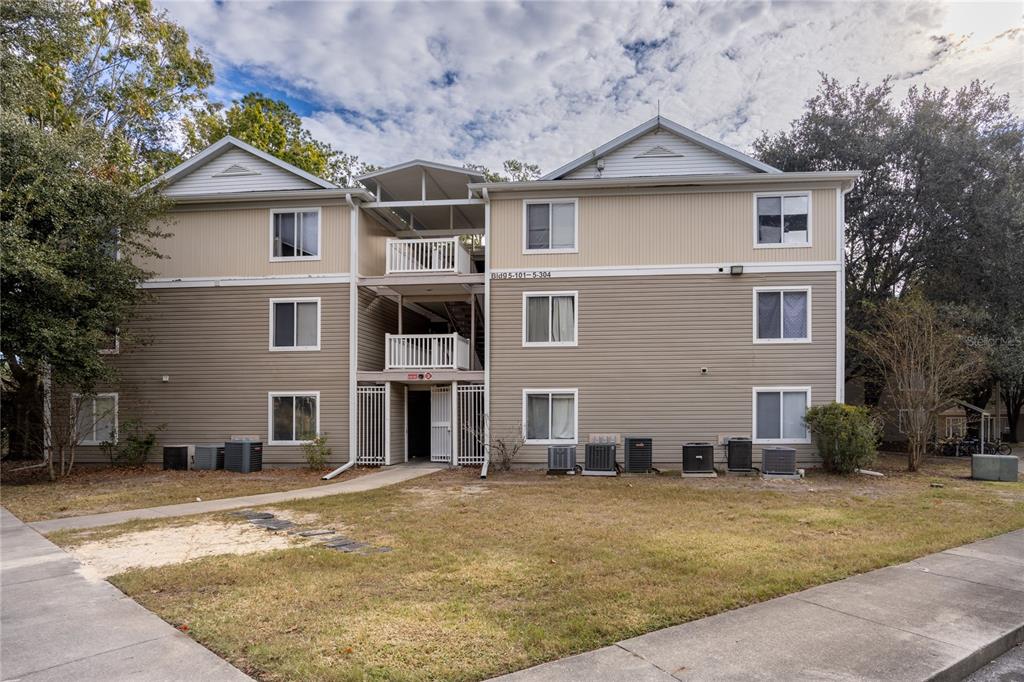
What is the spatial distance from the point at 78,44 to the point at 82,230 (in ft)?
26.2

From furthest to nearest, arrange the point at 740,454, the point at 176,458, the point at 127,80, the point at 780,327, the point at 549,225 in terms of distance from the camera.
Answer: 1. the point at 127,80
2. the point at 549,225
3. the point at 176,458
4. the point at 780,327
5. the point at 740,454

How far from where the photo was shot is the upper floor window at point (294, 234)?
53.5 feet

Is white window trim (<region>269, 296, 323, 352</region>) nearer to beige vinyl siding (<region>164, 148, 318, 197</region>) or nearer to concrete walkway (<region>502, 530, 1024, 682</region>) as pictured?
beige vinyl siding (<region>164, 148, 318, 197</region>)

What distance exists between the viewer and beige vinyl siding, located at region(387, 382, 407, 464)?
53.2 feet

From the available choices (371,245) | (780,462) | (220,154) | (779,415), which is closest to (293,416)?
(371,245)

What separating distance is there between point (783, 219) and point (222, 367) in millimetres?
14568

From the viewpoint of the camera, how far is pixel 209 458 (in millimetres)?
15320

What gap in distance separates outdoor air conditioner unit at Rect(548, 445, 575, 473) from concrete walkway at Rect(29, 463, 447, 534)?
288 centimetres

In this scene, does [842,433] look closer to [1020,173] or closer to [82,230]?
[1020,173]

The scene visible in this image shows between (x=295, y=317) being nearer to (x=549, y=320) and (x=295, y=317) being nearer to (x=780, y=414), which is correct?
(x=549, y=320)

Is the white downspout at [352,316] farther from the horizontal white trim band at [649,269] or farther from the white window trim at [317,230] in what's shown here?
the horizontal white trim band at [649,269]

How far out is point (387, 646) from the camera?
4098 millimetres

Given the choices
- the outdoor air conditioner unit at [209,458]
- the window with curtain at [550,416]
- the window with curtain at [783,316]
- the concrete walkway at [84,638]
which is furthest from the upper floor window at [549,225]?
the concrete walkway at [84,638]

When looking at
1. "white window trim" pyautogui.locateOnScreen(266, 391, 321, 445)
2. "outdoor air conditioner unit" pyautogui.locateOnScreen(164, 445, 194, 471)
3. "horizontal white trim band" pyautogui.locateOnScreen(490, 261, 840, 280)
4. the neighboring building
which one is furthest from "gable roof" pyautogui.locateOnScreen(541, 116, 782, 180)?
"outdoor air conditioner unit" pyautogui.locateOnScreen(164, 445, 194, 471)
